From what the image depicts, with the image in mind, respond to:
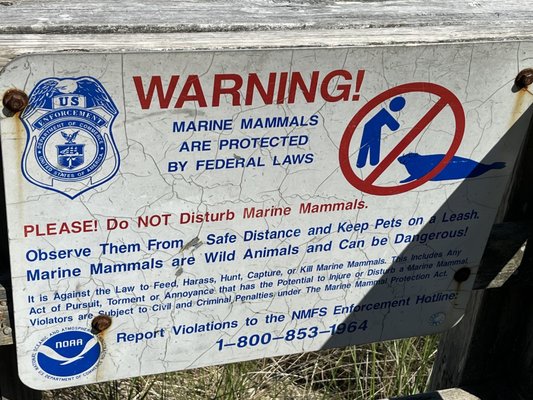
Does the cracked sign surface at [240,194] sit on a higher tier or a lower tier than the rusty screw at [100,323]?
higher

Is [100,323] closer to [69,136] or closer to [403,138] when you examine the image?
[69,136]

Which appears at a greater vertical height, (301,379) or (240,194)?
(240,194)

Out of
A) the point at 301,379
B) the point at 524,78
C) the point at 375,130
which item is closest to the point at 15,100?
the point at 375,130

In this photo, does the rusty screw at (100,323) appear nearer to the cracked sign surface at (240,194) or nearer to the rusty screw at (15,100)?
the cracked sign surface at (240,194)

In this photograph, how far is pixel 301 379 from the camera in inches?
103

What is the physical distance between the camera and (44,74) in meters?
0.99

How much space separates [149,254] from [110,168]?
0.16 m

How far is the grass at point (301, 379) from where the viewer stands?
226 cm

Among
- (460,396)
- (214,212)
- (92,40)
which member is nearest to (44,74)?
(92,40)

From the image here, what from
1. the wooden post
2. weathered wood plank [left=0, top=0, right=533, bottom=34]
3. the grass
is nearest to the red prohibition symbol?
weathered wood plank [left=0, top=0, right=533, bottom=34]

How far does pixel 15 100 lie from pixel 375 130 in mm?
525

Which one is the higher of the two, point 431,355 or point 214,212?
point 214,212

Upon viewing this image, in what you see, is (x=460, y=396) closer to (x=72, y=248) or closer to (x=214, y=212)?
(x=214, y=212)

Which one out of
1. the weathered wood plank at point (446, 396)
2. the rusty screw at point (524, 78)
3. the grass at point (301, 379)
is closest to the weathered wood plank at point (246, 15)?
the rusty screw at point (524, 78)
